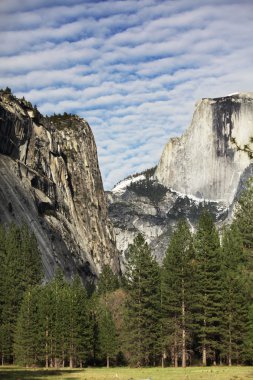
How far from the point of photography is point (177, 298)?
6022 cm

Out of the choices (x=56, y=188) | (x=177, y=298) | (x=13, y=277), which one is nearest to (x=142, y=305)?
(x=177, y=298)

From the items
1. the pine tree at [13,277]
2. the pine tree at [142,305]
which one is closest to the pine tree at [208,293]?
the pine tree at [142,305]

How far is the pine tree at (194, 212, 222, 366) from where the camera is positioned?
5894 cm

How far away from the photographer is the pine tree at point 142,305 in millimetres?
59969

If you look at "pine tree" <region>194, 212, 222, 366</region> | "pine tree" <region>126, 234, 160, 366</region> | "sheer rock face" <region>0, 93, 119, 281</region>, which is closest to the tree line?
"pine tree" <region>126, 234, 160, 366</region>

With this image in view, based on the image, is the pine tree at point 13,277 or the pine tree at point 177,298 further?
the pine tree at point 13,277

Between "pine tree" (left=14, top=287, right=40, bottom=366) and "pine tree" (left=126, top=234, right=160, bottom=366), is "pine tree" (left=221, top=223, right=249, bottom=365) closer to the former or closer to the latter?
"pine tree" (left=126, top=234, right=160, bottom=366)

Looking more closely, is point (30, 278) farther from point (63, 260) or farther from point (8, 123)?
point (8, 123)

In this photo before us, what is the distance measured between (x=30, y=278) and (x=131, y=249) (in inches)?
1004

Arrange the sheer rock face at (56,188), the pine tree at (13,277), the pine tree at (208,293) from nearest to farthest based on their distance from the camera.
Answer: the pine tree at (208,293), the pine tree at (13,277), the sheer rock face at (56,188)

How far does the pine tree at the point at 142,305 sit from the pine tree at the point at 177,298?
1.07 m

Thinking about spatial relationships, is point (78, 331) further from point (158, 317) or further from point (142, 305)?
point (158, 317)

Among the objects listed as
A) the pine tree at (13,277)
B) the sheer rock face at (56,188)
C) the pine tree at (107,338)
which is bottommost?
the pine tree at (107,338)

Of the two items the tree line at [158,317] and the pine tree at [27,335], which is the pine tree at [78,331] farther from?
the pine tree at [27,335]
